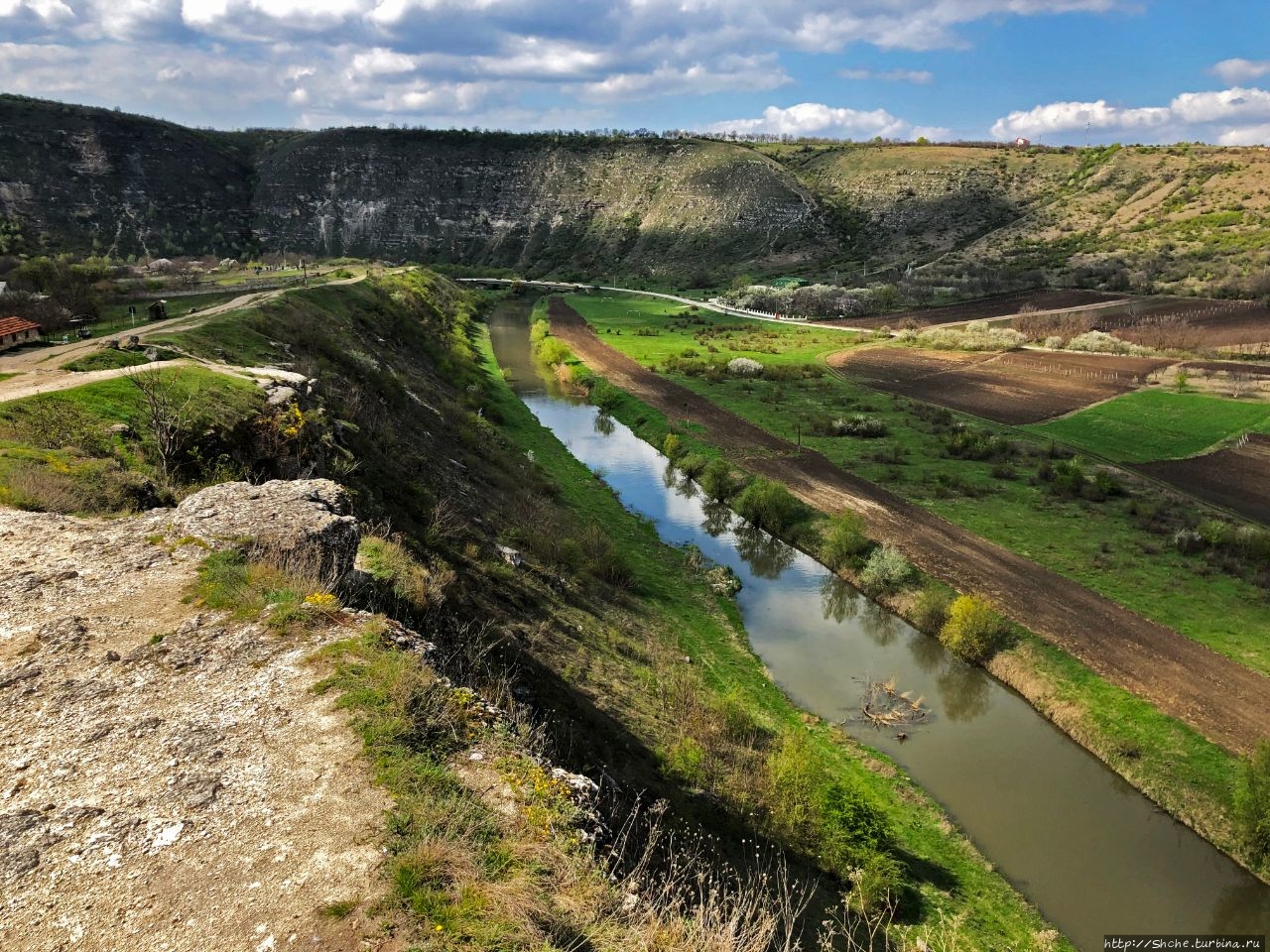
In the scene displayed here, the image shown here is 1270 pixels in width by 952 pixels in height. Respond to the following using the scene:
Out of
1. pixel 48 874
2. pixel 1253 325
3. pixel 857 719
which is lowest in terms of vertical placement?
pixel 857 719

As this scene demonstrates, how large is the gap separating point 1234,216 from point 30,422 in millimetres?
127733

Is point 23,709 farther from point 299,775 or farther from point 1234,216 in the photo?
point 1234,216

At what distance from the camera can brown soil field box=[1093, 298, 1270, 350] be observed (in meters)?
65.3

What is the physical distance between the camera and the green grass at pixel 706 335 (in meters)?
76.3

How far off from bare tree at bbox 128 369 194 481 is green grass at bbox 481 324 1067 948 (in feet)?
39.2

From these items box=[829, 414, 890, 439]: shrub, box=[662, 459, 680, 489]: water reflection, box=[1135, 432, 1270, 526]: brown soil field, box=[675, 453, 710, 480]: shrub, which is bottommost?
box=[662, 459, 680, 489]: water reflection

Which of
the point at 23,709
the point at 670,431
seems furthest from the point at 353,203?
the point at 23,709

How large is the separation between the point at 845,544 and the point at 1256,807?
16841 millimetres

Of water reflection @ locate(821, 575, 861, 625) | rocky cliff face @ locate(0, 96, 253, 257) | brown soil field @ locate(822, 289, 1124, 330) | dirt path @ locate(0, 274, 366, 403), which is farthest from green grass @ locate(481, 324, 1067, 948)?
Answer: rocky cliff face @ locate(0, 96, 253, 257)

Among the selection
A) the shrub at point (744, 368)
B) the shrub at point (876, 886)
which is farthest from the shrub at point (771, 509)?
the shrub at point (744, 368)

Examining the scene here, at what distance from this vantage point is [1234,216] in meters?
94.3

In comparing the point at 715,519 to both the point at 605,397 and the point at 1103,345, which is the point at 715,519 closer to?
the point at 605,397

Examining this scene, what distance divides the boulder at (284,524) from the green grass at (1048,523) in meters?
27.9

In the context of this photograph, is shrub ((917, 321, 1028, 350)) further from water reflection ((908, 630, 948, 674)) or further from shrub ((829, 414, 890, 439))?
water reflection ((908, 630, 948, 674))
